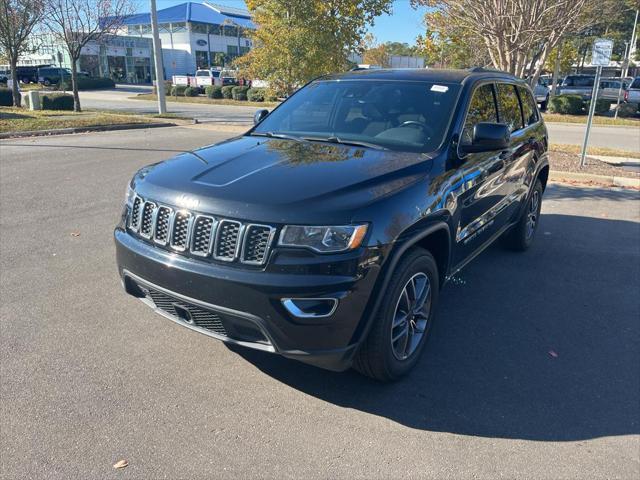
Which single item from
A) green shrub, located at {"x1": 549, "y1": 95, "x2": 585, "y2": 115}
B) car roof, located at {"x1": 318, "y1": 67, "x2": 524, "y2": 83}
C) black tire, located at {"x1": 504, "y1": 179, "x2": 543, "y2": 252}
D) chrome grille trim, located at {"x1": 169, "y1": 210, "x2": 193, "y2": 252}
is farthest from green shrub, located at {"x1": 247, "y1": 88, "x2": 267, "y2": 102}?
chrome grille trim, located at {"x1": 169, "y1": 210, "x2": 193, "y2": 252}

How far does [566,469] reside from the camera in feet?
8.63

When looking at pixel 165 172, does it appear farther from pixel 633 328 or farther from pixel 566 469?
pixel 633 328

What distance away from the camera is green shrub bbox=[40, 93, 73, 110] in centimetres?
2222

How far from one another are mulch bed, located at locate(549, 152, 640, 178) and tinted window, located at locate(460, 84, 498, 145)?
22.4ft

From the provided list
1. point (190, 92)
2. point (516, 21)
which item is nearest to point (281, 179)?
point (516, 21)

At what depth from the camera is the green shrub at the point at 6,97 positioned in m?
23.4

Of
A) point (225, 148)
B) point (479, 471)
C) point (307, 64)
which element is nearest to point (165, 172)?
point (225, 148)

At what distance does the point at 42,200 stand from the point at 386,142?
562 cm

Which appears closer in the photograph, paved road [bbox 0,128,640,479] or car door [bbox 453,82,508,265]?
paved road [bbox 0,128,640,479]

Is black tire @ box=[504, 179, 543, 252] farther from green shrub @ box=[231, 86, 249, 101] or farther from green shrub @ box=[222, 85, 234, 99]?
green shrub @ box=[222, 85, 234, 99]

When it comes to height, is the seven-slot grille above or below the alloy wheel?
above

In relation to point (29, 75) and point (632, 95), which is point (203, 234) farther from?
point (29, 75)

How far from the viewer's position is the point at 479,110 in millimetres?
4203

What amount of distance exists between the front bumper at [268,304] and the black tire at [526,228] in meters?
3.40
